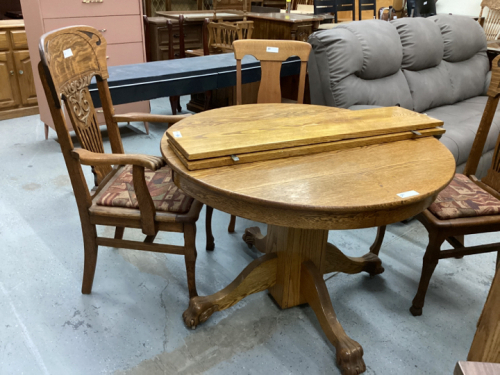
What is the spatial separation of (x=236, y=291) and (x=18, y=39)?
326 centimetres

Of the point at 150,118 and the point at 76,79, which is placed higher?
the point at 76,79

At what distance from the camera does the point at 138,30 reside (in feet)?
11.3

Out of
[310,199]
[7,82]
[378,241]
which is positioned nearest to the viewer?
[310,199]

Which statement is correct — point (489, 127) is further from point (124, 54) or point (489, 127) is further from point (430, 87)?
point (124, 54)

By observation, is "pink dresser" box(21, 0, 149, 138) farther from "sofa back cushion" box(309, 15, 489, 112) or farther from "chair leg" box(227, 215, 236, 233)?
"chair leg" box(227, 215, 236, 233)

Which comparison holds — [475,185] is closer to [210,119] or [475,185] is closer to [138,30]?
[210,119]

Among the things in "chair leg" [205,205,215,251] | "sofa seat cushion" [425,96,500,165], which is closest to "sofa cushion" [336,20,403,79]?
"sofa seat cushion" [425,96,500,165]

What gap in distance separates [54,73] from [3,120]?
278 centimetres

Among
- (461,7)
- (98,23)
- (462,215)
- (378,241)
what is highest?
(461,7)

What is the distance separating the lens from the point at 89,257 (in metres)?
1.69

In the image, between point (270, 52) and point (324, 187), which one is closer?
point (324, 187)

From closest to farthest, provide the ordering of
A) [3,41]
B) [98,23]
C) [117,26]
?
[98,23], [117,26], [3,41]

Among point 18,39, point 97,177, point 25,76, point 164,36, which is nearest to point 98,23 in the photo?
point 18,39

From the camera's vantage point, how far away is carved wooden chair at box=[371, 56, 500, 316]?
1.62 meters
